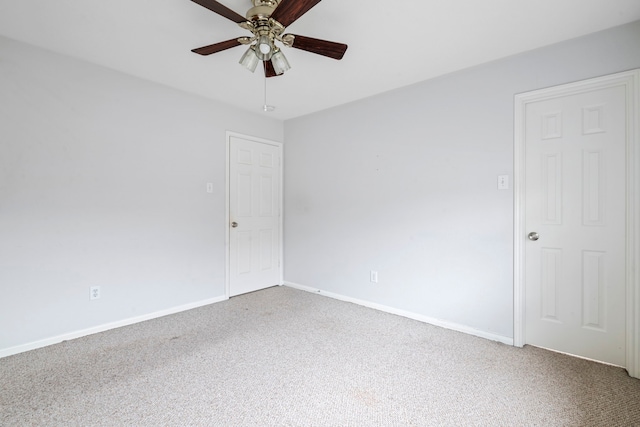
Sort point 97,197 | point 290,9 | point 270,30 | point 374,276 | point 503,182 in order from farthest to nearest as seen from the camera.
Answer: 1. point 374,276
2. point 97,197
3. point 503,182
4. point 270,30
5. point 290,9

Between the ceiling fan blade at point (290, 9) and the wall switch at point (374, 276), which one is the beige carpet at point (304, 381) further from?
the ceiling fan blade at point (290, 9)

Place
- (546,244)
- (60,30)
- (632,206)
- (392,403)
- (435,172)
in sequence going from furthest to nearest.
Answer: (435,172)
(546,244)
(60,30)
(632,206)
(392,403)

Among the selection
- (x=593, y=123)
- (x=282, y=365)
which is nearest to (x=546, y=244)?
(x=593, y=123)

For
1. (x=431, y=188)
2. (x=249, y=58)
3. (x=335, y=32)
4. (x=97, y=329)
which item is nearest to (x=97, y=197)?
(x=97, y=329)

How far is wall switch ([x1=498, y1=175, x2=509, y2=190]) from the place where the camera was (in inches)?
95.0

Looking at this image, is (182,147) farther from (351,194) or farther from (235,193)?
(351,194)

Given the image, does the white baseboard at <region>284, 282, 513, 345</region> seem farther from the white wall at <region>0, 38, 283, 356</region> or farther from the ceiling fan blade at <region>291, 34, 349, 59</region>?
the ceiling fan blade at <region>291, 34, 349, 59</region>

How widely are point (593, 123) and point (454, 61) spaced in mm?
1110

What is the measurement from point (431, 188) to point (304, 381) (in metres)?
2.02

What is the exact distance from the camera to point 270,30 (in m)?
1.69

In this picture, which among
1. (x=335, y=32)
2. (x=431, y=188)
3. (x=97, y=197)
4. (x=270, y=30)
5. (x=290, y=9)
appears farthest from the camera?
(x=431, y=188)

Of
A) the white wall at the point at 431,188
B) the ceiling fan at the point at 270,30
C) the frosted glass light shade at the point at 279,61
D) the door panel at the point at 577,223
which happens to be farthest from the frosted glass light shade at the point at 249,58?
the door panel at the point at 577,223

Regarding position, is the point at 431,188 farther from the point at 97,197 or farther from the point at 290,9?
the point at 97,197

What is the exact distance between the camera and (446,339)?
2502 millimetres
